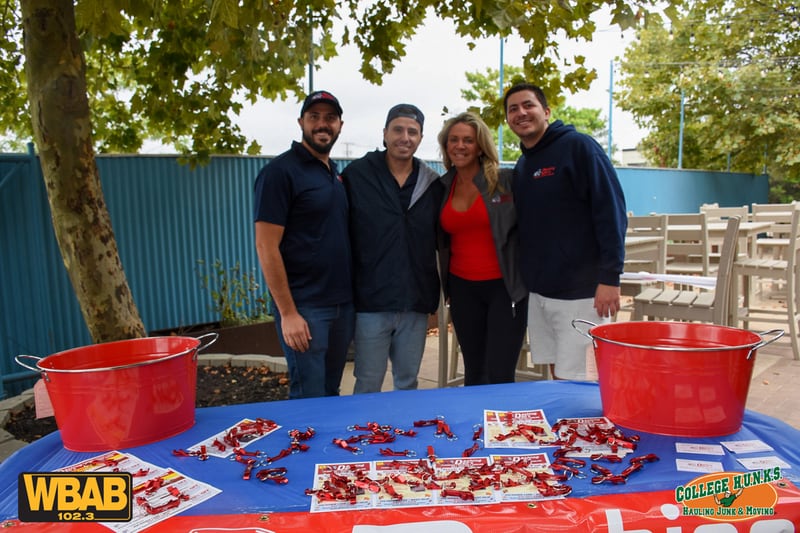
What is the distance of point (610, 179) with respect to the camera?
8.52 feet

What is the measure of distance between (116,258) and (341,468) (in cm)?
211

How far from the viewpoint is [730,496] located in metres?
1.19

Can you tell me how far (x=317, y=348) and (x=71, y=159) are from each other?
1503 mm

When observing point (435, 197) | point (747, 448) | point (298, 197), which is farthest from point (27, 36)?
point (747, 448)

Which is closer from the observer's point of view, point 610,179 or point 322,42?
point 610,179

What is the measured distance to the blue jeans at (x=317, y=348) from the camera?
249 cm

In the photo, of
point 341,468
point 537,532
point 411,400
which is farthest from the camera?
point 411,400

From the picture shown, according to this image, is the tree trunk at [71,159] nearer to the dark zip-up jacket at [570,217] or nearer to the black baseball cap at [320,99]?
the black baseball cap at [320,99]

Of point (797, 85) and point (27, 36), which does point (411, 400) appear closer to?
point (27, 36)

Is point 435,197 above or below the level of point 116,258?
above

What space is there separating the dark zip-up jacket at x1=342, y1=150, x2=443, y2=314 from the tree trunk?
125 cm

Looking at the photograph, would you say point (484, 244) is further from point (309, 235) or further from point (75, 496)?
point (75, 496)

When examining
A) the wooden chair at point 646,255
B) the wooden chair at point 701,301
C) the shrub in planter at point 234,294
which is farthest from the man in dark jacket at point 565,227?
the shrub in planter at point 234,294

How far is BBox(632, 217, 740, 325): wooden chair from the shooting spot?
4.28 meters
